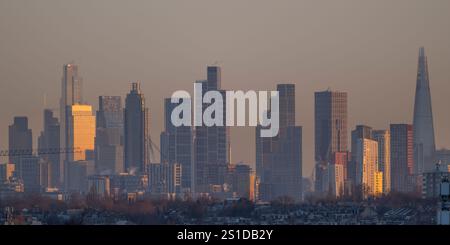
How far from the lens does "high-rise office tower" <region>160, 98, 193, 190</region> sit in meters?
37.2

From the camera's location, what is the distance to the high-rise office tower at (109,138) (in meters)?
37.1

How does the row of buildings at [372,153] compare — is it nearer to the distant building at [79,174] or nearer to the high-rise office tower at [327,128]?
the high-rise office tower at [327,128]

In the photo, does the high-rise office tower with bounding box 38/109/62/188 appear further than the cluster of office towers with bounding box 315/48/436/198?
Yes

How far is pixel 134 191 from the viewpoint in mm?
31469

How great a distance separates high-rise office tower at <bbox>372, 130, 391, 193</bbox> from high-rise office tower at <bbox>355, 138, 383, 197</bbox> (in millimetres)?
236

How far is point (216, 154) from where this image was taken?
1487 inches

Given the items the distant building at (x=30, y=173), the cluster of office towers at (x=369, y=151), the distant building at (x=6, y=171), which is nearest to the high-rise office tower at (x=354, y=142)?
the cluster of office towers at (x=369, y=151)

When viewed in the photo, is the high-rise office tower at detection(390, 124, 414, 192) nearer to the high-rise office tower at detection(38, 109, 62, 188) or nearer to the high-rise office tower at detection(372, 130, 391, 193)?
the high-rise office tower at detection(372, 130, 391, 193)

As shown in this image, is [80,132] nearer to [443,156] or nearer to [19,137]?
[19,137]

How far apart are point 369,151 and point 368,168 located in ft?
8.10

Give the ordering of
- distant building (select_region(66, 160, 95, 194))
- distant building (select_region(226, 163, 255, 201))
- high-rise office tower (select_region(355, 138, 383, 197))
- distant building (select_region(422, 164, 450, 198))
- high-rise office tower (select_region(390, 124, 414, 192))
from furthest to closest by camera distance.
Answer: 1. distant building (select_region(226, 163, 255, 201))
2. high-rise office tower (select_region(390, 124, 414, 192))
3. distant building (select_region(66, 160, 95, 194))
4. high-rise office tower (select_region(355, 138, 383, 197))
5. distant building (select_region(422, 164, 450, 198))

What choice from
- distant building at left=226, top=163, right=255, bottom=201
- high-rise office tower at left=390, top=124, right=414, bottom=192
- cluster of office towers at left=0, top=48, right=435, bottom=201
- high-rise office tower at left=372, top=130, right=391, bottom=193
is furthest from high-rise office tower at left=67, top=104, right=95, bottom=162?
high-rise office tower at left=390, top=124, right=414, bottom=192
